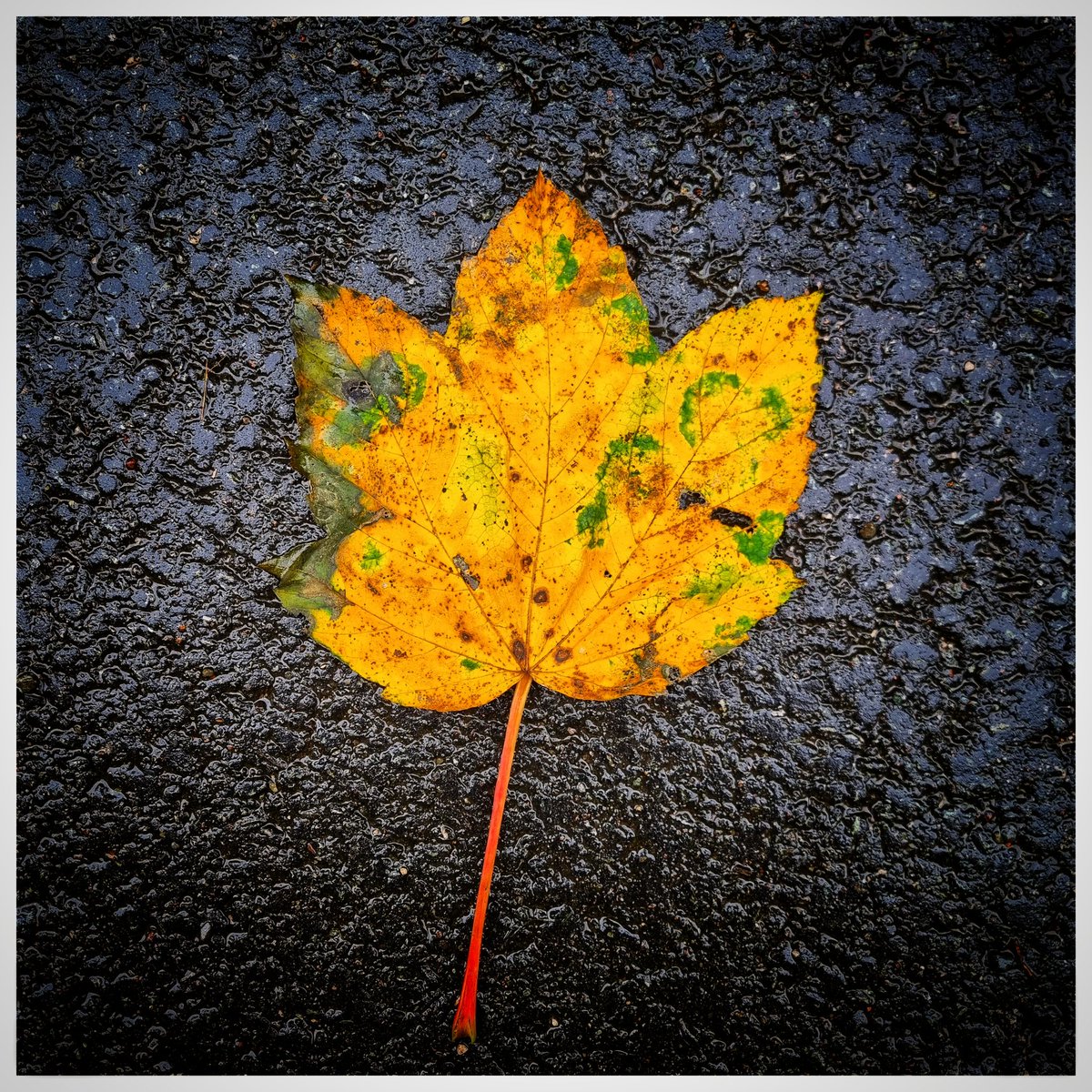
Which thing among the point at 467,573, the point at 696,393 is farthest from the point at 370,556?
the point at 696,393

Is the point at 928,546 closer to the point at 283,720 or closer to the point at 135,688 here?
the point at 283,720

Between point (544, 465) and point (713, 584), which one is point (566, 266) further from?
point (713, 584)

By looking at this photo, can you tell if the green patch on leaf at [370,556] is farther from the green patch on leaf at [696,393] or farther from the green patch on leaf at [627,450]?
the green patch on leaf at [696,393]

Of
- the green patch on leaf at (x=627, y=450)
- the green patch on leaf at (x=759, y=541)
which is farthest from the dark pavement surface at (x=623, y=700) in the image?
the green patch on leaf at (x=627, y=450)

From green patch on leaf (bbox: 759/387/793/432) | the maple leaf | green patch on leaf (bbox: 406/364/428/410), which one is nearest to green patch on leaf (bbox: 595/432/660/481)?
the maple leaf

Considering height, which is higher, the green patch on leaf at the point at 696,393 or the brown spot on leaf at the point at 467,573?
the green patch on leaf at the point at 696,393

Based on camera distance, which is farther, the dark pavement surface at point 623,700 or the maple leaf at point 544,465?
the dark pavement surface at point 623,700

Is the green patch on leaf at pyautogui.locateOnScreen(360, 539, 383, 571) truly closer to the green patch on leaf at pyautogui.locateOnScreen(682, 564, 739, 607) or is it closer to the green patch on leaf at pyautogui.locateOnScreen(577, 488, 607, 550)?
the green patch on leaf at pyautogui.locateOnScreen(577, 488, 607, 550)

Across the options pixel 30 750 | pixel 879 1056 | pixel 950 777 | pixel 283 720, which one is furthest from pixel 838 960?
pixel 30 750
